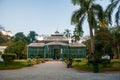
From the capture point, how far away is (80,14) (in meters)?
31.8

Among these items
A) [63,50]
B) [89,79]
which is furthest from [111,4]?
[63,50]

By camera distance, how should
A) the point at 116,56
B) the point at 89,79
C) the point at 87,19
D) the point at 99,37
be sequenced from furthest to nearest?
the point at 116,56
the point at 99,37
the point at 87,19
the point at 89,79

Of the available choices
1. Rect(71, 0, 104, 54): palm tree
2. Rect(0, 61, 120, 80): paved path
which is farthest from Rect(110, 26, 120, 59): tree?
Rect(0, 61, 120, 80): paved path

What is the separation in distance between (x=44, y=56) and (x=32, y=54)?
3719 mm

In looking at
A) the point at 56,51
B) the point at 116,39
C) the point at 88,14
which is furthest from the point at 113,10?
the point at 56,51

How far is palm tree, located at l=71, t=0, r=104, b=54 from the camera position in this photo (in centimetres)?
3091

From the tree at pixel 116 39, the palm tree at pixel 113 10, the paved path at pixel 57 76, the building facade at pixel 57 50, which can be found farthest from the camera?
the building facade at pixel 57 50

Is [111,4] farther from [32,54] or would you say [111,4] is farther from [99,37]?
[32,54]

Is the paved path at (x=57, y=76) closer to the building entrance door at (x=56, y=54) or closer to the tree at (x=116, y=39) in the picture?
the tree at (x=116, y=39)

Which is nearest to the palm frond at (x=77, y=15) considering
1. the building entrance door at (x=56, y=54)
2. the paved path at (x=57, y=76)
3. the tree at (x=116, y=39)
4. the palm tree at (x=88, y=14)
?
the palm tree at (x=88, y=14)

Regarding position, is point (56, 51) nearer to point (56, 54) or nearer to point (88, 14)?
point (56, 54)

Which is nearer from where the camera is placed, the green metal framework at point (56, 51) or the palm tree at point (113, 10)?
the palm tree at point (113, 10)

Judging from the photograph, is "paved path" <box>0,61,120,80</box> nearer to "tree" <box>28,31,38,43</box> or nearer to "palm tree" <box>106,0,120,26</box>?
"palm tree" <box>106,0,120,26</box>

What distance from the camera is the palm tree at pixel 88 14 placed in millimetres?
30906
